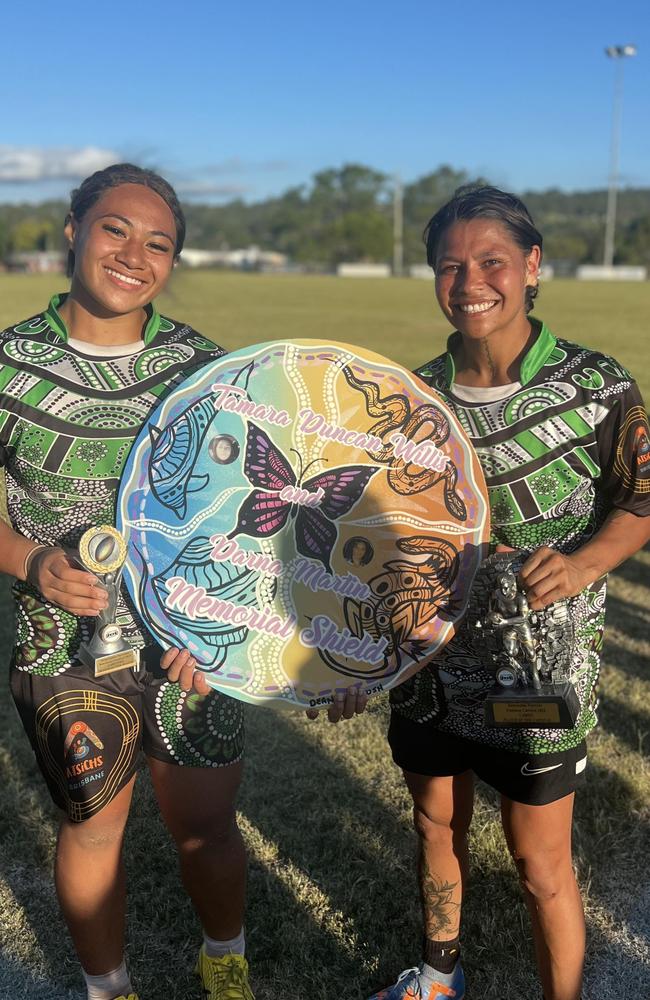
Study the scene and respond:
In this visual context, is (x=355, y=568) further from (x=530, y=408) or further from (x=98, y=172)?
(x=98, y=172)

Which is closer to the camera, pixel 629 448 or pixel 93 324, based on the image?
Result: pixel 629 448

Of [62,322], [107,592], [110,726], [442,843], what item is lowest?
[442,843]

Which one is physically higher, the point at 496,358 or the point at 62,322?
the point at 62,322

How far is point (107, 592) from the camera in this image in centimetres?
176

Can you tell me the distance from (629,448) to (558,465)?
16cm

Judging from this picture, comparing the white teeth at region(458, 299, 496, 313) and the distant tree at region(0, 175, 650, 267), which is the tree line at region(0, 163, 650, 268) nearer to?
the distant tree at region(0, 175, 650, 267)

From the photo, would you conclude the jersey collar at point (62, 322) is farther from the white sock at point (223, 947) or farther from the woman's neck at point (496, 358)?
the white sock at point (223, 947)

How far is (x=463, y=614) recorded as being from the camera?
6.13 ft

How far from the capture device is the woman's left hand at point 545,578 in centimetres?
170

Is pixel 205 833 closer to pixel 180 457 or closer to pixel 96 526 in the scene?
pixel 96 526

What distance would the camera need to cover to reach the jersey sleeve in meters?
1.81

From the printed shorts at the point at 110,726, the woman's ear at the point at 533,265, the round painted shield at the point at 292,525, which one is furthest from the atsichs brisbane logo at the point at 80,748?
the woman's ear at the point at 533,265

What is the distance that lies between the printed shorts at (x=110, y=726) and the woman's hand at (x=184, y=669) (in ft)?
0.21

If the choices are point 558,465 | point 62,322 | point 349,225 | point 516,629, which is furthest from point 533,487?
point 349,225
